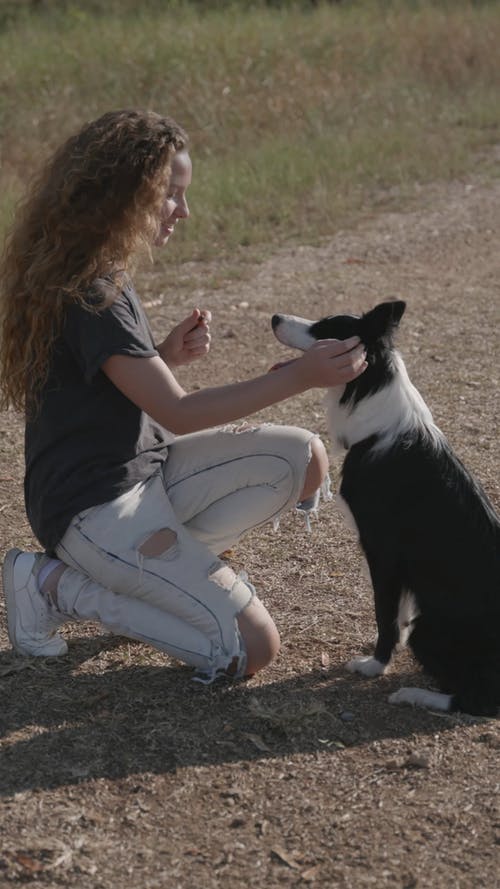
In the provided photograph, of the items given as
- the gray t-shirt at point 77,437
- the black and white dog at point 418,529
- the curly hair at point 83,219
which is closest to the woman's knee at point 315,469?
the black and white dog at point 418,529

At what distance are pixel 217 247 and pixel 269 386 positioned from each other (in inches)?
185

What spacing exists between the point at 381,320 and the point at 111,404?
81 cm

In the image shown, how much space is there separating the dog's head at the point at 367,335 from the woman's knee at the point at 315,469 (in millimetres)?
330

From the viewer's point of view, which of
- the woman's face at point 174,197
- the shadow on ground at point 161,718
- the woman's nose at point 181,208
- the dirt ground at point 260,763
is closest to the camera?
the dirt ground at point 260,763

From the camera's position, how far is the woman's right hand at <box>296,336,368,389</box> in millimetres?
3193

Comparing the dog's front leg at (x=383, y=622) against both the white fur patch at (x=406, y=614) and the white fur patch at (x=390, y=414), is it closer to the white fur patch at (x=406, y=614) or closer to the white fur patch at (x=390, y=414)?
the white fur patch at (x=406, y=614)

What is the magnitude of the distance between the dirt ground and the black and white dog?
0.16 meters

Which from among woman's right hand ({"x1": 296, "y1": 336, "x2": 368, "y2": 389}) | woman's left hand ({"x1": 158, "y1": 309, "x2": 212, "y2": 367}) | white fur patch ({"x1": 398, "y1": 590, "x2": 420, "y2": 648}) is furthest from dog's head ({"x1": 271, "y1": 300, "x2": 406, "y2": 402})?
white fur patch ({"x1": 398, "y1": 590, "x2": 420, "y2": 648})

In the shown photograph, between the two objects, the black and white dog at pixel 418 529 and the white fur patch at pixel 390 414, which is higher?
the white fur patch at pixel 390 414

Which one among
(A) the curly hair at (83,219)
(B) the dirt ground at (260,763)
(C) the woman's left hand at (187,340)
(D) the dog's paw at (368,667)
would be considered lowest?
(B) the dirt ground at (260,763)

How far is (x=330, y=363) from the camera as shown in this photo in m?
3.19

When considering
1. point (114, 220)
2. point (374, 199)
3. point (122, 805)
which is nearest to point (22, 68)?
point (374, 199)

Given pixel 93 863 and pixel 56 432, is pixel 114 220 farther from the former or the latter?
pixel 93 863

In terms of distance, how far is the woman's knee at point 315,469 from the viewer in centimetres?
375
